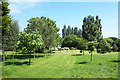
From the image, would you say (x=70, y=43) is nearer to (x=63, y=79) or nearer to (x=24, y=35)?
(x=24, y=35)

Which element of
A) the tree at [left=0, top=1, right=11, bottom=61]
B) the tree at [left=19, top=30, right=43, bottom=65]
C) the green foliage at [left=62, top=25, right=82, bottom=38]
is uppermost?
the green foliage at [left=62, top=25, right=82, bottom=38]

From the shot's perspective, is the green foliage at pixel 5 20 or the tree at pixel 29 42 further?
the green foliage at pixel 5 20

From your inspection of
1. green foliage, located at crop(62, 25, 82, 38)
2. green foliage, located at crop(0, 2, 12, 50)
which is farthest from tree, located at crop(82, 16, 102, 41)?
green foliage, located at crop(0, 2, 12, 50)

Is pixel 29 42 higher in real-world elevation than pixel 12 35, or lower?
lower

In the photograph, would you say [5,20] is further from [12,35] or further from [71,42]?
[71,42]

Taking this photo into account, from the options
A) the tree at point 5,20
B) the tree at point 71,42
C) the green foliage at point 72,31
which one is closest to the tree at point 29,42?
the tree at point 5,20

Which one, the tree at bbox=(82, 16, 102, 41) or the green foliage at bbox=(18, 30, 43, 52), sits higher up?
the tree at bbox=(82, 16, 102, 41)

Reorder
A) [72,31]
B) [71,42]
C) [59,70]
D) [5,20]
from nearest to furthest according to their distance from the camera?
[59,70]
[5,20]
[71,42]
[72,31]

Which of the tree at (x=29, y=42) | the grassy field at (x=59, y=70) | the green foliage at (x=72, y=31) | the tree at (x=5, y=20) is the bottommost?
the grassy field at (x=59, y=70)

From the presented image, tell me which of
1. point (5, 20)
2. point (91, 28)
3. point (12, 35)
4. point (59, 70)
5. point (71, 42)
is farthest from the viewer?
point (71, 42)

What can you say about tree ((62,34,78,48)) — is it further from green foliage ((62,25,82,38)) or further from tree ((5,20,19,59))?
tree ((5,20,19,59))

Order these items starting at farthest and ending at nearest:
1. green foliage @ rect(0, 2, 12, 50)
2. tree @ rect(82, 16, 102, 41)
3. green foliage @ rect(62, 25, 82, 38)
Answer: green foliage @ rect(62, 25, 82, 38) → tree @ rect(82, 16, 102, 41) → green foliage @ rect(0, 2, 12, 50)

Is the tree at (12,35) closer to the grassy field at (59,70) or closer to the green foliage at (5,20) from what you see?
the green foliage at (5,20)

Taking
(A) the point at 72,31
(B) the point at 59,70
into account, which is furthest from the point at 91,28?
(B) the point at 59,70
